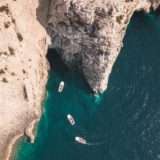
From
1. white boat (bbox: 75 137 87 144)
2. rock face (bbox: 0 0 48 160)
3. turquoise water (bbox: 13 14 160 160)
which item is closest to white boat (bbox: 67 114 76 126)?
turquoise water (bbox: 13 14 160 160)

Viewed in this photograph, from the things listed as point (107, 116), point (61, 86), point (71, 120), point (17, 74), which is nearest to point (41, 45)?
point (61, 86)

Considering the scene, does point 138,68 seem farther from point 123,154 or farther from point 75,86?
point 123,154

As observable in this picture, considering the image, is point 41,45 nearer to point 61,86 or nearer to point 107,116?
point 61,86

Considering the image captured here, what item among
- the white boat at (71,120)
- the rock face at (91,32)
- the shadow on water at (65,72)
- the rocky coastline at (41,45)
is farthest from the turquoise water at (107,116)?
the rock face at (91,32)

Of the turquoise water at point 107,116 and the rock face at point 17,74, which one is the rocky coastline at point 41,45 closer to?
the rock face at point 17,74

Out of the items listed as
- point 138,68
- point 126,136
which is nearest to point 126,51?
point 138,68

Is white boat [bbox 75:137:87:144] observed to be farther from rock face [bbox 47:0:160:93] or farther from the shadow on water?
rock face [bbox 47:0:160:93]

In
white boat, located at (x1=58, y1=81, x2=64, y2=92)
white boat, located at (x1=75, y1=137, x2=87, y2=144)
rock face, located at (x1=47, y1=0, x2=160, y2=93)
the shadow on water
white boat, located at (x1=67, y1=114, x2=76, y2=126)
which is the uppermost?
rock face, located at (x1=47, y1=0, x2=160, y2=93)
